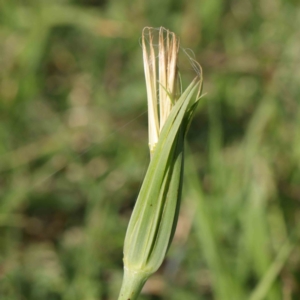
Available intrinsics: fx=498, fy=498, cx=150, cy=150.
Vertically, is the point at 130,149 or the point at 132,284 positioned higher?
the point at 132,284

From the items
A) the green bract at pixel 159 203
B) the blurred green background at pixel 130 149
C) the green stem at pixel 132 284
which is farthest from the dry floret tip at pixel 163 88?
the blurred green background at pixel 130 149

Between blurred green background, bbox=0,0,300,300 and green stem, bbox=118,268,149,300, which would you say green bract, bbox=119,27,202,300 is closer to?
green stem, bbox=118,268,149,300

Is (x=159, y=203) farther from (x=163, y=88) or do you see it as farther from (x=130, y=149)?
(x=130, y=149)

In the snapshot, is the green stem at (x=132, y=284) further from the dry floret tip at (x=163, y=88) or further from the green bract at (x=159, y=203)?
the dry floret tip at (x=163, y=88)

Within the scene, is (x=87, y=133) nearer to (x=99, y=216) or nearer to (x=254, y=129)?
(x=99, y=216)

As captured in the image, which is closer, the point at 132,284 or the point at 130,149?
the point at 132,284

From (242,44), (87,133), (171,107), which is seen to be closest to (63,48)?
(87,133)

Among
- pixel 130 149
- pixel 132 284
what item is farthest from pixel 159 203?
pixel 130 149
